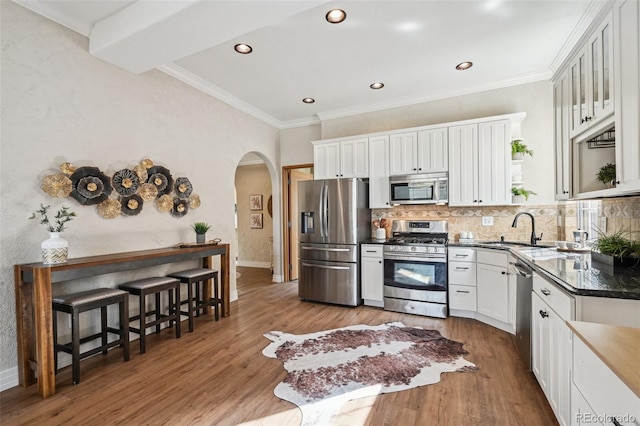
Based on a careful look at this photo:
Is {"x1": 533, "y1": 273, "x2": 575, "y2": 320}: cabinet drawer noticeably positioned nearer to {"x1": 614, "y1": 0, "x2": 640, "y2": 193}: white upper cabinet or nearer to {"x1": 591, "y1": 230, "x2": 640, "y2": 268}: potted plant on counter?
{"x1": 591, "y1": 230, "x2": 640, "y2": 268}: potted plant on counter

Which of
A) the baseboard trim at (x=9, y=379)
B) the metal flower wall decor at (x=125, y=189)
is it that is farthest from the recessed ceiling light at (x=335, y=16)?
the baseboard trim at (x=9, y=379)

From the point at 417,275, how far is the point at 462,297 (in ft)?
1.87

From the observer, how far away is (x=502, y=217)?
12.6ft

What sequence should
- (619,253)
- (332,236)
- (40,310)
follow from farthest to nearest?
(332,236) < (40,310) < (619,253)

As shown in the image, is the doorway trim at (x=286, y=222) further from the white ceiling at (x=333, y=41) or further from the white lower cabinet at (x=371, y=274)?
the white lower cabinet at (x=371, y=274)

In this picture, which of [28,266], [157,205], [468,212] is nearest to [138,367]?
[28,266]

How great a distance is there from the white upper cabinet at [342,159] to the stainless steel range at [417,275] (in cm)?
124

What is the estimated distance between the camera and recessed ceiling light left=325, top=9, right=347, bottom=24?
8.27 feet

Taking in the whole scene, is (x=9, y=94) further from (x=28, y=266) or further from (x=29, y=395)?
(x=29, y=395)

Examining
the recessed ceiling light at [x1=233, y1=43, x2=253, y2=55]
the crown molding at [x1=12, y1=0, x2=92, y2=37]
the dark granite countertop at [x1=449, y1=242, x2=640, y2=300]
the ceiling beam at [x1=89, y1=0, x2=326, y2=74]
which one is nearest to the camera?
the dark granite countertop at [x1=449, y1=242, x2=640, y2=300]

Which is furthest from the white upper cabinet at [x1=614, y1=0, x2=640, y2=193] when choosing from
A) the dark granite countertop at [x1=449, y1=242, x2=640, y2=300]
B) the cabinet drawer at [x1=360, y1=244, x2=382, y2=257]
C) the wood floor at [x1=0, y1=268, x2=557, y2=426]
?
the cabinet drawer at [x1=360, y1=244, x2=382, y2=257]

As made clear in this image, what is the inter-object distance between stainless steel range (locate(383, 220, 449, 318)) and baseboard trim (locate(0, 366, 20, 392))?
3629mm

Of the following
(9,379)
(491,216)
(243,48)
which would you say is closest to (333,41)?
(243,48)

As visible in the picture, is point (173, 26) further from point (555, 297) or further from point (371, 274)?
point (371, 274)
